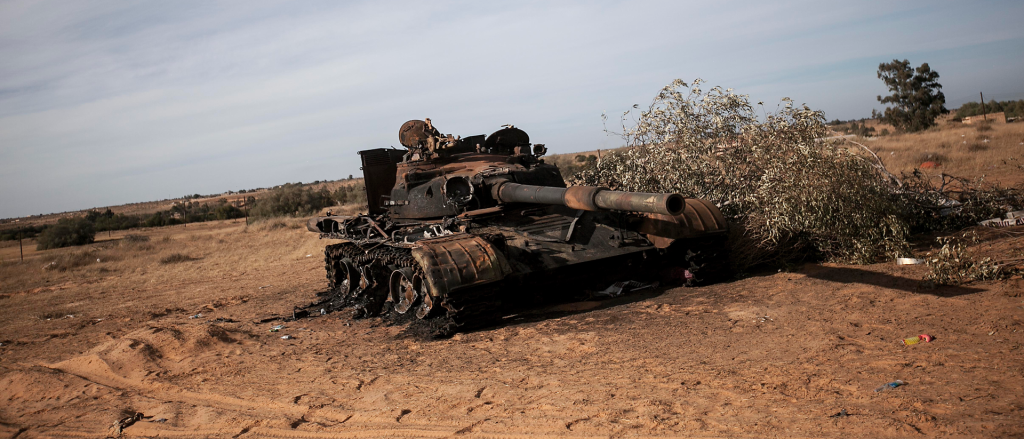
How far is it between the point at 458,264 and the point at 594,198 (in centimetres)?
165

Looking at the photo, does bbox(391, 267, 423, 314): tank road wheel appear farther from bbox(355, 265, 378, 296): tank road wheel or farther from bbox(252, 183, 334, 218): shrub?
bbox(252, 183, 334, 218): shrub

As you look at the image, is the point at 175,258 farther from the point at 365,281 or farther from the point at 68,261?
the point at 365,281

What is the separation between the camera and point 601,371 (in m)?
5.55

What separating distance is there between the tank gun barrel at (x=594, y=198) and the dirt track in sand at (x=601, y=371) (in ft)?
4.28

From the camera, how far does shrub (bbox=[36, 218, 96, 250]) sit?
2964 cm

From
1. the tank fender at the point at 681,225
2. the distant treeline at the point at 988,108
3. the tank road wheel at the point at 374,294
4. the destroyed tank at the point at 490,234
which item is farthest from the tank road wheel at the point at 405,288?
the distant treeline at the point at 988,108

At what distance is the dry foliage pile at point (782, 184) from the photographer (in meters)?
9.20

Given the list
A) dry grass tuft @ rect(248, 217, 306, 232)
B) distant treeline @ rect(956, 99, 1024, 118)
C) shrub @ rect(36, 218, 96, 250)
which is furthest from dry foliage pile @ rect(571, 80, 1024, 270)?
distant treeline @ rect(956, 99, 1024, 118)

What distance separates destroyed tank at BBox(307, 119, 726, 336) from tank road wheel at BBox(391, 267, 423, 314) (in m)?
0.02

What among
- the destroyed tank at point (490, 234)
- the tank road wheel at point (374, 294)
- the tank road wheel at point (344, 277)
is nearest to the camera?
the destroyed tank at point (490, 234)

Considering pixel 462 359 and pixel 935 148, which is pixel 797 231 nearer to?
pixel 462 359

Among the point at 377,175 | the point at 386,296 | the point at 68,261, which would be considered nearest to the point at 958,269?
the point at 386,296

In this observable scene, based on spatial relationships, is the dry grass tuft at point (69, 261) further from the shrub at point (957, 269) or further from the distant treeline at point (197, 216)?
the shrub at point (957, 269)

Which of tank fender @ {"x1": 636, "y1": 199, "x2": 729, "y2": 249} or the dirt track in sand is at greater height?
tank fender @ {"x1": 636, "y1": 199, "x2": 729, "y2": 249}
